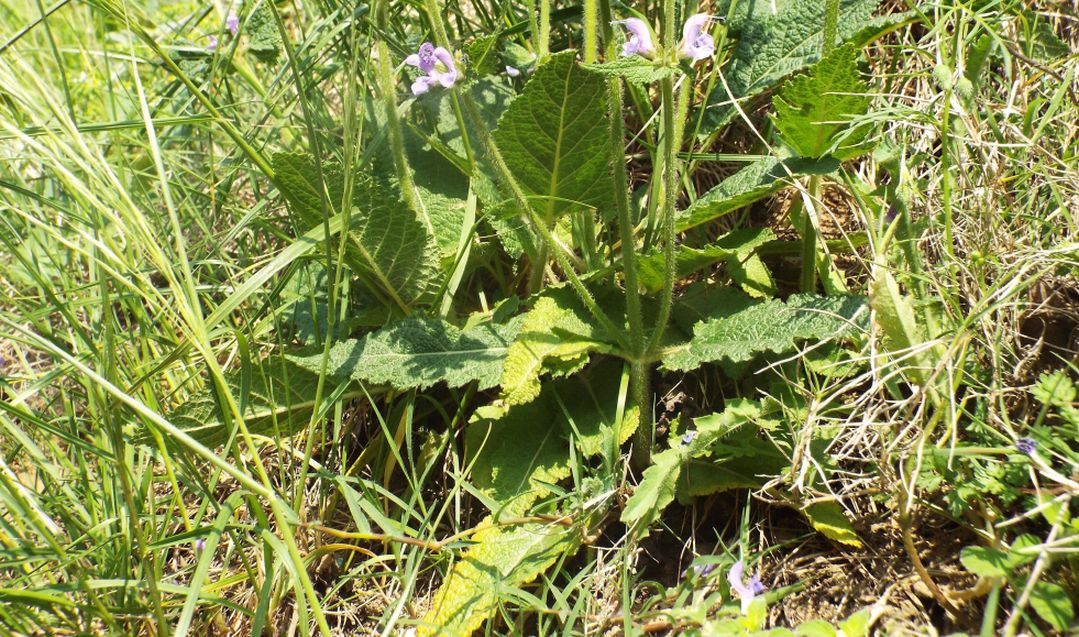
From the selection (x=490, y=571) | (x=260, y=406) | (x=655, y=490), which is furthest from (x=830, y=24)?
(x=260, y=406)

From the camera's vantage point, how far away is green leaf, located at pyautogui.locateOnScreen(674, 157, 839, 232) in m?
1.57

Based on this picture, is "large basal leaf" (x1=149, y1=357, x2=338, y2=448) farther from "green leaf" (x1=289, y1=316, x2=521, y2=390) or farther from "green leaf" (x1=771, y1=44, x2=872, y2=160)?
"green leaf" (x1=771, y1=44, x2=872, y2=160)

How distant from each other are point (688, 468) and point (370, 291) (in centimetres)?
87

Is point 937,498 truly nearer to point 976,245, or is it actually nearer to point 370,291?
point 976,245

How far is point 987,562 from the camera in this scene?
3.82 ft

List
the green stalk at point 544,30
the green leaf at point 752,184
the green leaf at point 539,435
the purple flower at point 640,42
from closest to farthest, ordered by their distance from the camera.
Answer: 1. the purple flower at point 640,42
2. the green leaf at point 752,184
3. the green leaf at point 539,435
4. the green stalk at point 544,30

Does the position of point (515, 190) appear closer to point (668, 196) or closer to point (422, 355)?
point (668, 196)

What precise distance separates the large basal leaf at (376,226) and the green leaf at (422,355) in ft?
0.45

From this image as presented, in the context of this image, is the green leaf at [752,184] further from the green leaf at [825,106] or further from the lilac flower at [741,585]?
the lilac flower at [741,585]

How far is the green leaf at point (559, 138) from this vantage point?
160 centimetres

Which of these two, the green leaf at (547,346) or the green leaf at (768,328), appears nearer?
the green leaf at (768,328)

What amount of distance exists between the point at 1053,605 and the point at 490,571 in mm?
866

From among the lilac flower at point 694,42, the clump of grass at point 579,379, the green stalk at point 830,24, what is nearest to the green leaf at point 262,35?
the clump of grass at point 579,379

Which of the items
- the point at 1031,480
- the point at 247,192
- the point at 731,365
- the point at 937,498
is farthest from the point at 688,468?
the point at 247,192
